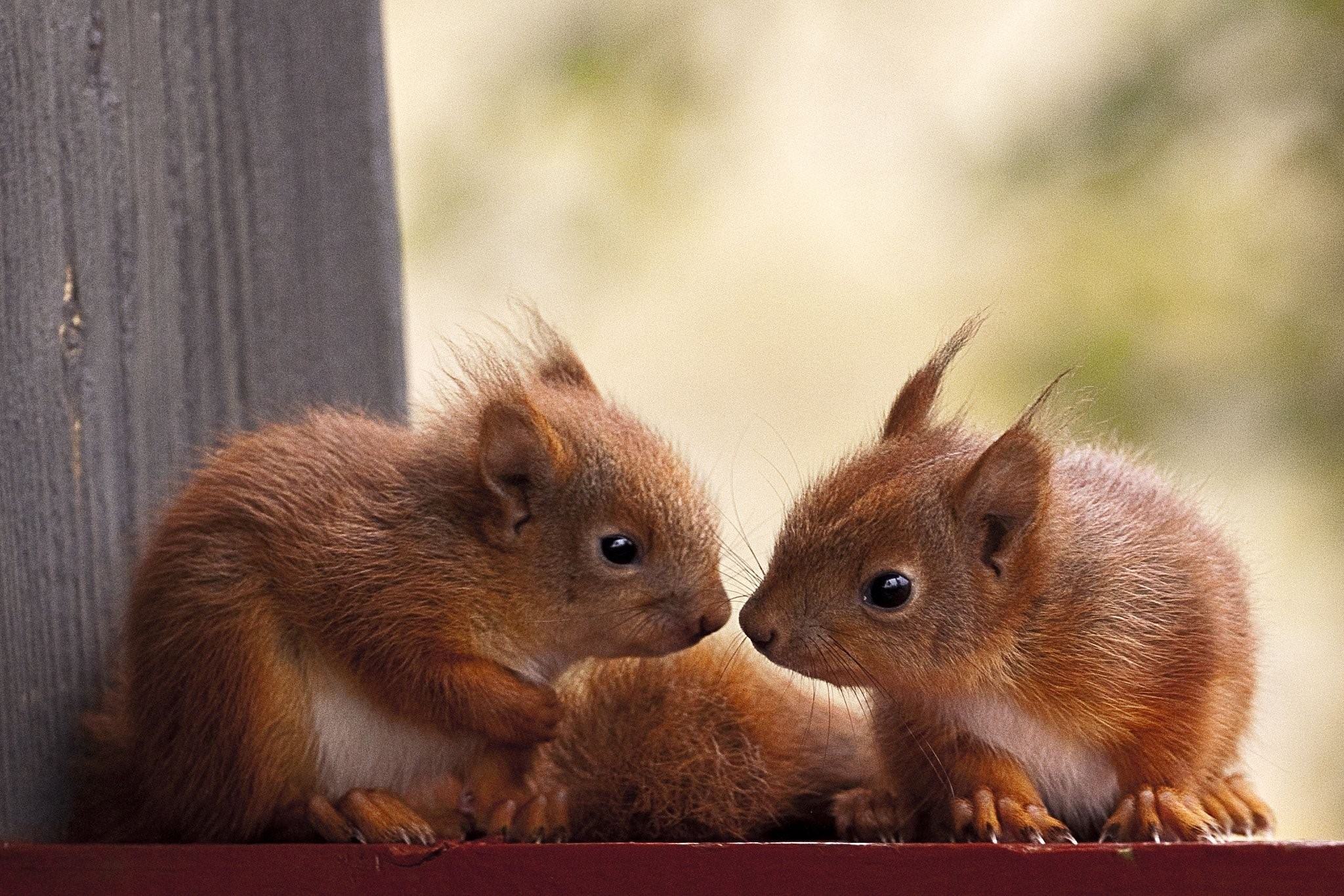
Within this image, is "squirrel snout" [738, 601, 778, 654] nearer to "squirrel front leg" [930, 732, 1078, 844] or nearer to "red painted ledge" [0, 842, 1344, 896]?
"squirrel front leg" [930, 732, 1078, 844]

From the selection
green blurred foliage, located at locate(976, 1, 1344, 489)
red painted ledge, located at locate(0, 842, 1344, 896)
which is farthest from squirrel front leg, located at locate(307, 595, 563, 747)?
green blurred foliage, located at locate(976, 1, 1344, 489)

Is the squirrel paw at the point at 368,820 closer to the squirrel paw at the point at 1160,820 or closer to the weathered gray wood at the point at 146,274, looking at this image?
the weathered gray wood at the point at 146,274

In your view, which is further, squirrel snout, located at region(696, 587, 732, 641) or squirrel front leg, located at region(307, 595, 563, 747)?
squirrel snout, located at region(696, 587, 732, 641)

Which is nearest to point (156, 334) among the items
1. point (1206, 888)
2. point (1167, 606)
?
point (1167, 606)

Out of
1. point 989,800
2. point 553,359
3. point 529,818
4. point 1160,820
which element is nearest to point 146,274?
point 553,359

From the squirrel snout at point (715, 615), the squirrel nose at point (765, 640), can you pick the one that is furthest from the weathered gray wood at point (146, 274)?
the squirrel nose at point (765, 640)

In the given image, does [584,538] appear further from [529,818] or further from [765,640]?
[529,818]
